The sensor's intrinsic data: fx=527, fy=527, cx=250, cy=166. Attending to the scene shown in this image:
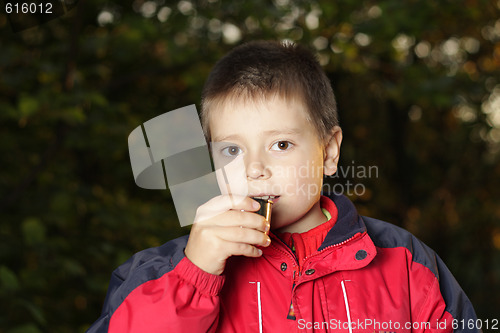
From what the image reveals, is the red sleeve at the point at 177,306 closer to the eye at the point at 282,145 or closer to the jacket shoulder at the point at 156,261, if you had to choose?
the jacket shoulder at the point at 156,261

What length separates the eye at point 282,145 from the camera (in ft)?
3.89

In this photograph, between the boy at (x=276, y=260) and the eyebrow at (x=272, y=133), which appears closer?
the boy at (x=276, y=260)

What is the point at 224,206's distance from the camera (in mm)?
1095

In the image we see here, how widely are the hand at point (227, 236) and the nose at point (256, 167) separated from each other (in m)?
0.08

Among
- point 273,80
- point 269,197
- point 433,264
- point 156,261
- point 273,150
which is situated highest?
point 273,80

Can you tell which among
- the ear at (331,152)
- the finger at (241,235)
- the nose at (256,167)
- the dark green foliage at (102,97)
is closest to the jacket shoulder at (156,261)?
the finger at (241,235)

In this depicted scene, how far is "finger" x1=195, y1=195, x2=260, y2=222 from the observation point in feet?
3.53

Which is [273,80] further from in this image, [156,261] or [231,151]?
[156,261]

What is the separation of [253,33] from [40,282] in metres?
1.54

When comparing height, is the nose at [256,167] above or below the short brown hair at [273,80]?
below

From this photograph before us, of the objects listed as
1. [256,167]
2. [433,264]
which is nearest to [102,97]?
[256,167]

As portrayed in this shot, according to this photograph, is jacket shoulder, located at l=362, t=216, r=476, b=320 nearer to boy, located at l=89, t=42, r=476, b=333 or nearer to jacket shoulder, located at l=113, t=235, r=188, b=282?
boy, located at l=89, t=42, r=476, b=333

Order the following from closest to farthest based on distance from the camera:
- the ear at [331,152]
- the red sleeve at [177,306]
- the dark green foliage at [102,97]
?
the red sleeve at [177,306] < the ear at [331,152] < the dark green foliage at [102,97]

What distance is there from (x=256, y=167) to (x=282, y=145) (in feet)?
0.31
